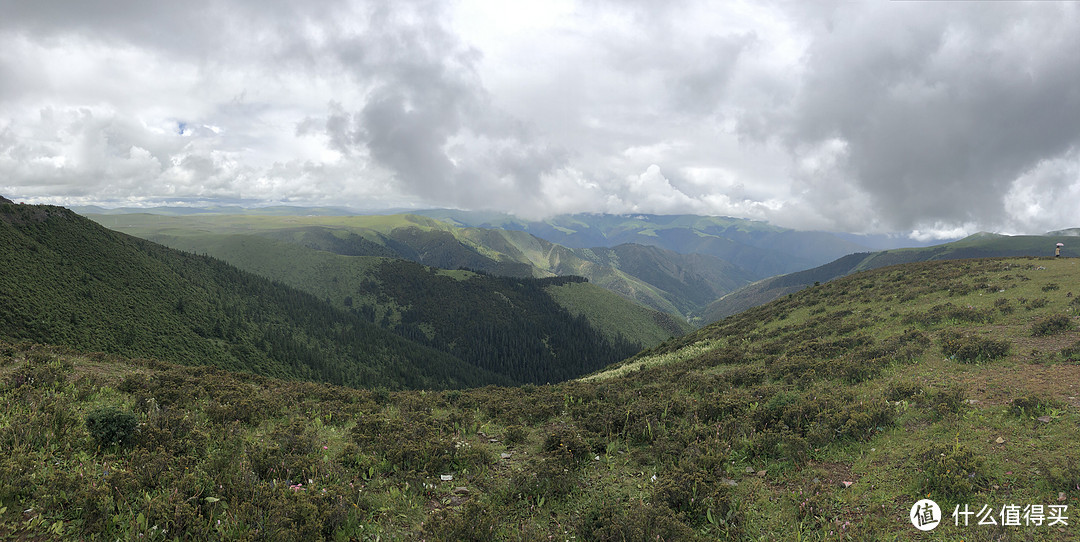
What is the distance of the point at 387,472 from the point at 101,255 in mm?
130047

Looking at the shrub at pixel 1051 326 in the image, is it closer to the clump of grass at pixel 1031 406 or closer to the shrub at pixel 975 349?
the shrub at pixel 975 349

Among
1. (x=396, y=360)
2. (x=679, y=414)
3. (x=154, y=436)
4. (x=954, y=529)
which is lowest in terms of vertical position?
(x=396, y=360)

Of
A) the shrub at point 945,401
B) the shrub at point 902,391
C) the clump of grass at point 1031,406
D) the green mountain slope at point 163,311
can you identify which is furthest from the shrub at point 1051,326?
the green mountain slope at point 163,311

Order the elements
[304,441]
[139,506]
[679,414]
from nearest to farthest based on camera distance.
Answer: [139,506] → [304,441] → [679,414]

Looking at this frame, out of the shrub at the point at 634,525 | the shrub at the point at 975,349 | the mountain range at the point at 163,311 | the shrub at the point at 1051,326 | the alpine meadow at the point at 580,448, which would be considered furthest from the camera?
the mountain range at the point at 163,311

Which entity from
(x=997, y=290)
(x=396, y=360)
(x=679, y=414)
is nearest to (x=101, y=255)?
(x=396, y=360)

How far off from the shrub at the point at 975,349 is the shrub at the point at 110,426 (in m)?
29.9

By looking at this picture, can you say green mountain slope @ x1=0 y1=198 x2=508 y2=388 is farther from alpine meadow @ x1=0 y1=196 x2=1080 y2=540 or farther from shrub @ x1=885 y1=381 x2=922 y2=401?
shrub @ x1=885 y1=381 x2=922 y2=401

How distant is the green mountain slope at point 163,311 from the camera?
60812 mm

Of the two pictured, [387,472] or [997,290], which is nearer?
[387,472]

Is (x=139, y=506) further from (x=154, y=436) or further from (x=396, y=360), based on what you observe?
(x=396, y=360)

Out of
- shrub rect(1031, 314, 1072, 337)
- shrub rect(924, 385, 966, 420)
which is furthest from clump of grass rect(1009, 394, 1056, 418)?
shrub rect(1031, 314, 1072, 337)

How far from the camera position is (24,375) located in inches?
508

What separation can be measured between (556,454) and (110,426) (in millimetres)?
11447
